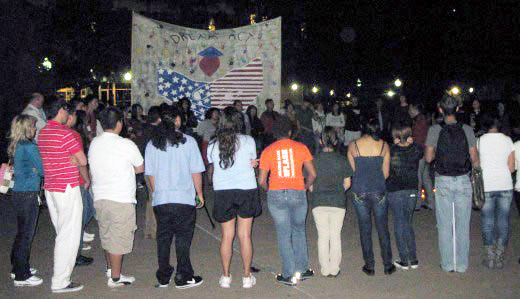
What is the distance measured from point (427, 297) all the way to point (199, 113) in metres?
10.6

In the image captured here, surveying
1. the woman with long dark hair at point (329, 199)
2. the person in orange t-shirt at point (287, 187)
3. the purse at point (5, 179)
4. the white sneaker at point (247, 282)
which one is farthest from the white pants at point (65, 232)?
the woman with long dark hair at point (329, 199)

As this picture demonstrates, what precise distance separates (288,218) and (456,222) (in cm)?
204

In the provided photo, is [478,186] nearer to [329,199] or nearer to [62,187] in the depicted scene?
[329,199]

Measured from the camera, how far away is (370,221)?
7.11 meters

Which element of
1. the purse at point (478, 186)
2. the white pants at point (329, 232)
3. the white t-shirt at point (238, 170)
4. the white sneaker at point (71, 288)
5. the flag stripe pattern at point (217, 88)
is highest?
the flag stripe pattern at point (217, 88)

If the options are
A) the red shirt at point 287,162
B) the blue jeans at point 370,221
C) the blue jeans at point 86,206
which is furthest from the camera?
the blue jeans at point 86,206

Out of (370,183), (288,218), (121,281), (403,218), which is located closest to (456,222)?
(403,218)

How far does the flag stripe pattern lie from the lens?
15.7 metres

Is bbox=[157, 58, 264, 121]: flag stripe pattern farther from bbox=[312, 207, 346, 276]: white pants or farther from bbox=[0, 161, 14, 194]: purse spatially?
bbox=[312, 207, 346, 276]: white pants

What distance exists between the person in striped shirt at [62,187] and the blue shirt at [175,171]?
806 millimetres

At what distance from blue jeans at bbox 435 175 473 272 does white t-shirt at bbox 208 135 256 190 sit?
7.67ft

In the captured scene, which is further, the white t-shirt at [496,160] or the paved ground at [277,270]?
the white t-shirt at [496,160]

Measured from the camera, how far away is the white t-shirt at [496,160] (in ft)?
24.0

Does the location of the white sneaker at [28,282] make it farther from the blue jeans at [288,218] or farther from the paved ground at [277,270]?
the blue jeans at [288,218]
